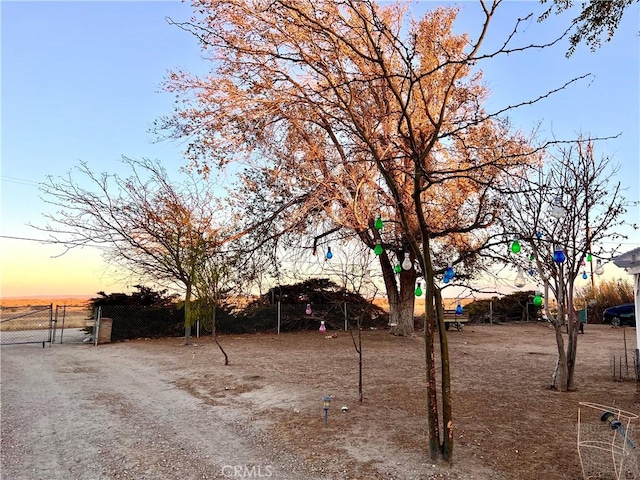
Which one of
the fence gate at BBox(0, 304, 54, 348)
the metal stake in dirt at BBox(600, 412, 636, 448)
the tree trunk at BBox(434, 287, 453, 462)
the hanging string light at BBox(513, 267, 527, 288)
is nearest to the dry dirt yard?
the tree trunk at BBox(434, 287, 453, 462)

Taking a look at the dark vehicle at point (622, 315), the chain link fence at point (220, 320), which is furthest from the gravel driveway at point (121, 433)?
the dark vehicle at point (622, 315)

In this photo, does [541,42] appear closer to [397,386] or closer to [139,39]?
[397,386]

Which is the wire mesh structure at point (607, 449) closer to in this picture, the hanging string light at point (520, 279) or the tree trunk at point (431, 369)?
the tree trunk at point (431, 369)

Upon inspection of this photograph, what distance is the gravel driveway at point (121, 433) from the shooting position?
370 cm

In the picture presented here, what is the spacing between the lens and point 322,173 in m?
11.1

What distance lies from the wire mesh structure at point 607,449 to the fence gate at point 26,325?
536 inches

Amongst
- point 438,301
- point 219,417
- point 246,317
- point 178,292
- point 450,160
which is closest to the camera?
point 438,301

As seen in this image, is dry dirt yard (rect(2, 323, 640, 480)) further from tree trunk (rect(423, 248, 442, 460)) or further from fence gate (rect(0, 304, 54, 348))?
fence gate (rect(0, 304, 54, 348))

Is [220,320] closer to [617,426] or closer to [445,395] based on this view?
[445,395]

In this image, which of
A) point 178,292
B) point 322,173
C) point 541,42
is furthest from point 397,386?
point 178,292

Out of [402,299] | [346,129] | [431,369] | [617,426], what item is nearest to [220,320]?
[402,299]

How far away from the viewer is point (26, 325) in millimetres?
19828

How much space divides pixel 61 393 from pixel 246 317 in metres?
9.68

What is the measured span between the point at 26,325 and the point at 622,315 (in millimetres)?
28344
